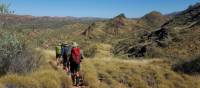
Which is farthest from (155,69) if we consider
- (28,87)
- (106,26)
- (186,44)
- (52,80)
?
(106,26)

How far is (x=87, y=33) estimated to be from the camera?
171875 mm

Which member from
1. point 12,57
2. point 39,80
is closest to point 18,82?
point 39,80

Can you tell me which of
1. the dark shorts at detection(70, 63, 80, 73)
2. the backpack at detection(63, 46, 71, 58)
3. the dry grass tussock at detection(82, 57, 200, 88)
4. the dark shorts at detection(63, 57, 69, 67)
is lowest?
the dry grass tussock at detection(82, 57, 200, 88)

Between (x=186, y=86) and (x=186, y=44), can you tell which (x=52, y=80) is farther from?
(x=186, y=44)

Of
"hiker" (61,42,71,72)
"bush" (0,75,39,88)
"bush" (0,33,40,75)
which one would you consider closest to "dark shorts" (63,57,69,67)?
"hiker" (61,42,71,72)

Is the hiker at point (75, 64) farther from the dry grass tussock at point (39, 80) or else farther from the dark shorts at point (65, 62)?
the dark shorts at point (65, 62)

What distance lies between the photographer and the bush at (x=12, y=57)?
13.6 m

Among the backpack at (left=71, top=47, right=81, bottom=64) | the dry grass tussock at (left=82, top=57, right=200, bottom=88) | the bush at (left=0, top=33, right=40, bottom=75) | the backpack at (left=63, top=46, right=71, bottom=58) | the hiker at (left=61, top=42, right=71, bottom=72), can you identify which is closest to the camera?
the bush at (left=0, top=33, right=40, bottom=75)

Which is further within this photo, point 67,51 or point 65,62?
point 67,51

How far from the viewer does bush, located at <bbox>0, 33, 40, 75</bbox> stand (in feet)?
44.6

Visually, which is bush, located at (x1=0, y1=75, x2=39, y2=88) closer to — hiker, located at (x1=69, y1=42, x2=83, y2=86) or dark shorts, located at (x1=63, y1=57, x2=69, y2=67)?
hiker, located at (x1=69, y1=42, x2=83, y2=86)

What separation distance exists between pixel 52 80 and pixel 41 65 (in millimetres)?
2375

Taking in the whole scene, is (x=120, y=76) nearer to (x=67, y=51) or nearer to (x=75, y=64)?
(x=67, y=51)

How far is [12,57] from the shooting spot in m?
14.1
